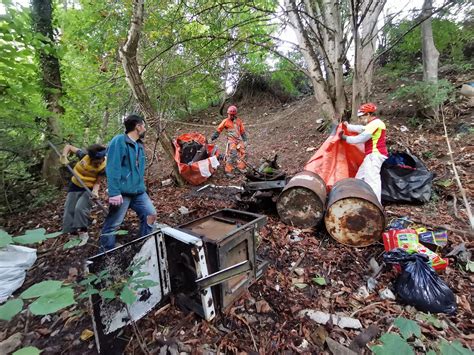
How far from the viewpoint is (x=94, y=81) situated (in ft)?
23.0

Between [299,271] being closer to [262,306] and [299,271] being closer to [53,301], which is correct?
[262,306]

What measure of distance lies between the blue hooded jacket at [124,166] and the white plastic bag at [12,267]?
47.5 inches

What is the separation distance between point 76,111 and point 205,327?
6.20 metres

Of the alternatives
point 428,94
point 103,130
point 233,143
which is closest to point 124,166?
point 233,143

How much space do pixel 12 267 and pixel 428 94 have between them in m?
8.88

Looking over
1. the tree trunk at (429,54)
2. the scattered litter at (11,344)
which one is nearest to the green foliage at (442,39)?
the tree trunk at (429,54)

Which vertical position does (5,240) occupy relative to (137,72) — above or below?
below

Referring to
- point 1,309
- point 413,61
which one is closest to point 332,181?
point 1,309

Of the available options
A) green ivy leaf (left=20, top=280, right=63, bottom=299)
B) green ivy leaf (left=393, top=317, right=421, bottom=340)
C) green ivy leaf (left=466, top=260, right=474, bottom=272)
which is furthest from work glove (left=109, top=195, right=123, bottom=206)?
green ivy leaf (left=466, top=260, right=474, bottom=272)

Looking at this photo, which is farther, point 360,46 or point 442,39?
point 442,39

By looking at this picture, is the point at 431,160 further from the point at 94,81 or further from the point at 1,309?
the point at 94,81

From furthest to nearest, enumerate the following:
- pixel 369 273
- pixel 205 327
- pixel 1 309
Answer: pixel 369 273 < pixel 205 327 < pixel 1 309

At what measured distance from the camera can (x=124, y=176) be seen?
289cm

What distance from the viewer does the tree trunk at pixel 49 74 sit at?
5266 mm
